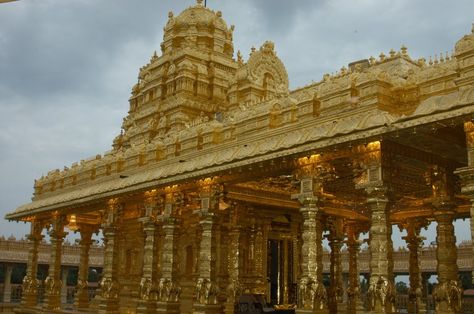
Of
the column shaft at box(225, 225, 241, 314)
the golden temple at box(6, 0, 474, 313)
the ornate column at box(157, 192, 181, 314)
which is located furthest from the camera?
the column shaft at box(225, 225, 241, 314)

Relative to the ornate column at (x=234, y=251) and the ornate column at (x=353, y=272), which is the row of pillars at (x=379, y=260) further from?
the ornate column at (x=353, y=272)

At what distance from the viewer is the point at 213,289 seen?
605 inches

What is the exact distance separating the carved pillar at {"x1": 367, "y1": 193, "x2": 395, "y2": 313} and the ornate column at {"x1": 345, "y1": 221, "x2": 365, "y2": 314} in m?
9.76

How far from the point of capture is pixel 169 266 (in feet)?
55.4

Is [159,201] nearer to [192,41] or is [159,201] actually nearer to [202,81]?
[202,81]

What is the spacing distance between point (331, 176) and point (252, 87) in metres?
8.41

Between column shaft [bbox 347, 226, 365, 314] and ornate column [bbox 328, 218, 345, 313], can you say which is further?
ornate column [bbox 328, 218, 345, 313]

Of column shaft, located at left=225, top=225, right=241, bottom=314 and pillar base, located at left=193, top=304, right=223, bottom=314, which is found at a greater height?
column shaft, located at left=225, top=225, right=241, bottom=314

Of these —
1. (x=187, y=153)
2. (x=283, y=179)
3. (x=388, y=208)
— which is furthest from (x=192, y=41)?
(x=388, y=208)

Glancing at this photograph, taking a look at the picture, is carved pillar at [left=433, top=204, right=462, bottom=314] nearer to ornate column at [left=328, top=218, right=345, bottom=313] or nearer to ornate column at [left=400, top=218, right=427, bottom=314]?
ornate column at [left=400, top=218, right=427, bottom=314]

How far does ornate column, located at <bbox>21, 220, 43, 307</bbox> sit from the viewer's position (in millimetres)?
24016

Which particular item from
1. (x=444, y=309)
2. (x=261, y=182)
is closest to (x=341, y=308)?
(x=261, y=182)

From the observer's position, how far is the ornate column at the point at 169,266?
16.7 m

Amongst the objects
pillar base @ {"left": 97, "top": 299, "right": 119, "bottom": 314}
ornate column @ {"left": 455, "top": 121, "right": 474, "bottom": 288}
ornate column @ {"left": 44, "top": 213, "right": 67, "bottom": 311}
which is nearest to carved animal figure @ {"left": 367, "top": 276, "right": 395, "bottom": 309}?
ornate column @ {"left": 455, "top": 121, "right": 474, "bottom": 288}
